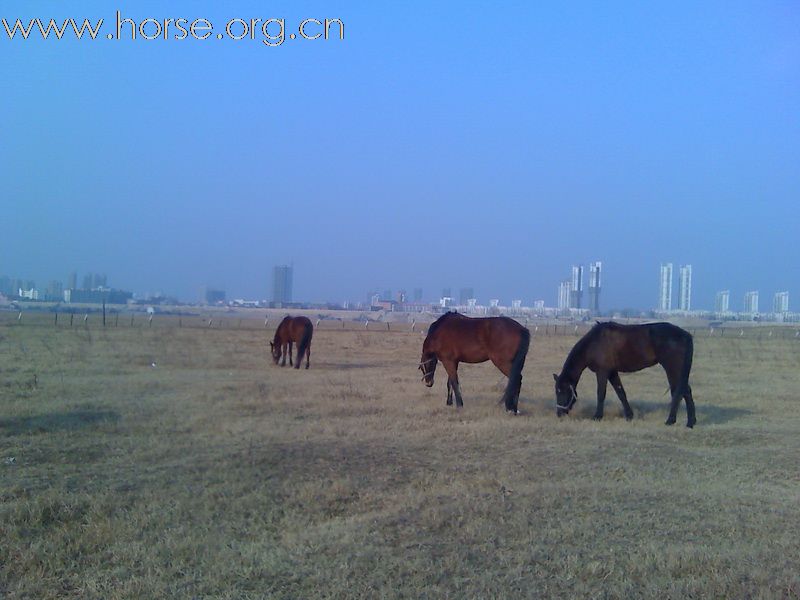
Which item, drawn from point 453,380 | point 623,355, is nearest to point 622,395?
point 623,355

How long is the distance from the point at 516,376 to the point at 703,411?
405cm

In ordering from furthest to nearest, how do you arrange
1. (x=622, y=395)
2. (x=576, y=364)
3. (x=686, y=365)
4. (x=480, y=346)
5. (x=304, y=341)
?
(x=304, y=341) < (x=480, y=346) < (x=576, y=364) < (x=622, y=395) < (x=686, y=365)

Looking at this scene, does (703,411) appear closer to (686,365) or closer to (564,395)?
(686,365)

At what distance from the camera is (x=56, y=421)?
36.4 ft

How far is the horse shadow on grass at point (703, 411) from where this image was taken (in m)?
13.3

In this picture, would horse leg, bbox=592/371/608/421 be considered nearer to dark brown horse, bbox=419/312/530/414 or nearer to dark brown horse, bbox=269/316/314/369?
dark brown horse, bbox=419/312/530/414

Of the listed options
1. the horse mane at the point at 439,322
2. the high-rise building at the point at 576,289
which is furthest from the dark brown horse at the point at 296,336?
the high-rise building at the point at 576,289

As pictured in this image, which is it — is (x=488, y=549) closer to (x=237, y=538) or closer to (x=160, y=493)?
(x=237, y=538)

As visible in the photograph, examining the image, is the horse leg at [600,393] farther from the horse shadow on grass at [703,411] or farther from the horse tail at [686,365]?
the horse tail at [686,365]

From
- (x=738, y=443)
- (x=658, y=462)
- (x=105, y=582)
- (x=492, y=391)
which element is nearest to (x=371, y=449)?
(x=658, y=462)

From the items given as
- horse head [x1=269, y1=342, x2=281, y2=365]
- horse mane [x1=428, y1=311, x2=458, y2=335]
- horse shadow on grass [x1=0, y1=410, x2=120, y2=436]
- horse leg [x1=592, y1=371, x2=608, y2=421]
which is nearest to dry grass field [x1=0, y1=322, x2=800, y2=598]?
horse shadow on grass [x1=0, y1=410, x2=120, y2=436]

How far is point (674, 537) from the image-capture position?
20.4ft

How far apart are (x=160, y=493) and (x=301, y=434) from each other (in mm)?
3179

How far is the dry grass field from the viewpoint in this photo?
5332mm
